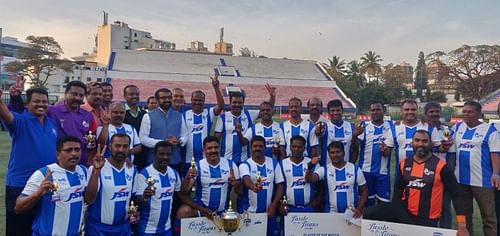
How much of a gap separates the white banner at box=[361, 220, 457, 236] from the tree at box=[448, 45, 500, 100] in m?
52.8

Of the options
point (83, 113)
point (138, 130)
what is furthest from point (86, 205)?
point (138, 130)

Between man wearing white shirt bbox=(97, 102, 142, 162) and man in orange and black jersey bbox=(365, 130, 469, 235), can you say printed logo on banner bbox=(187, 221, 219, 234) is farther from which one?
man in orange and black jersey bbox=(365, 130, 469, 235)

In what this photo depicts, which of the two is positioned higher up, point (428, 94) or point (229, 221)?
point (428, 94)

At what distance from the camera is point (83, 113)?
483 centimetres

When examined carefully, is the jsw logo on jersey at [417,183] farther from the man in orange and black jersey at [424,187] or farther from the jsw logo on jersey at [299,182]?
the jsw logo on jersey at [299,182]

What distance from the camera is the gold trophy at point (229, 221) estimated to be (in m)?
4.75

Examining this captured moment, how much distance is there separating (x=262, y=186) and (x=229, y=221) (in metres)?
0.67

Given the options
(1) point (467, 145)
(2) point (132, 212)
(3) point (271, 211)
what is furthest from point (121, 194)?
(1) point (467, 145)

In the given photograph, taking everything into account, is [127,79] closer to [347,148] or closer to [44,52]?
[44,52]

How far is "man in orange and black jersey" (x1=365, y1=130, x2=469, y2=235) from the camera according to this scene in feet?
13.9

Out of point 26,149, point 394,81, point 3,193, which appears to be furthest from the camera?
point 394,81

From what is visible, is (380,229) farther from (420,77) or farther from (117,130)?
(420,77)

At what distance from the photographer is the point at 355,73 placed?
69688mm

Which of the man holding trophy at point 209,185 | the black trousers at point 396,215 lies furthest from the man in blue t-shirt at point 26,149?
the black trousers at point 396,215
